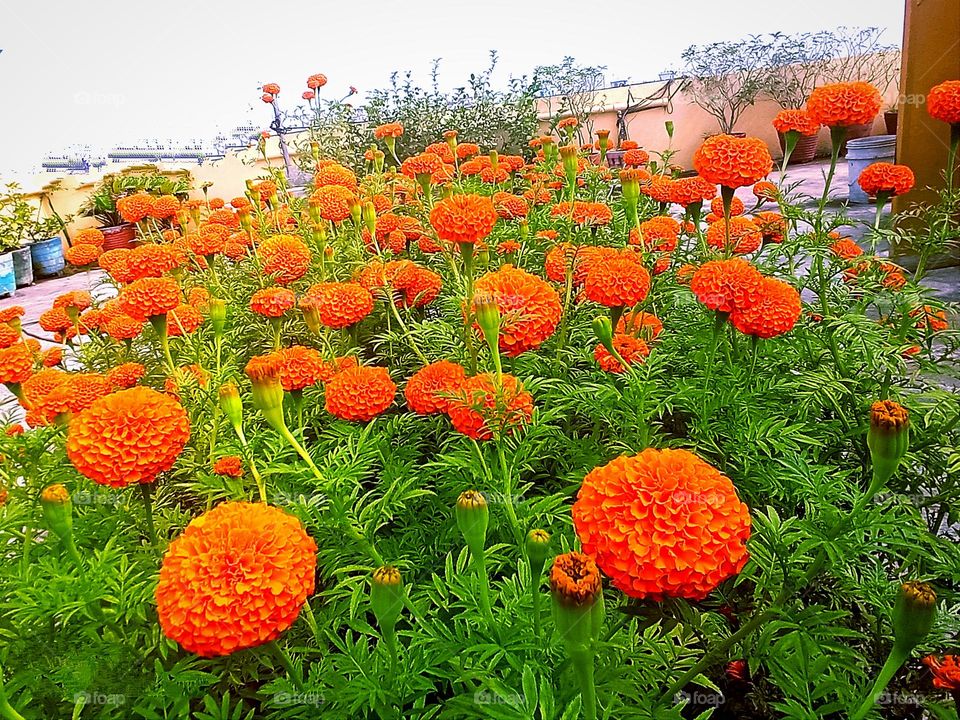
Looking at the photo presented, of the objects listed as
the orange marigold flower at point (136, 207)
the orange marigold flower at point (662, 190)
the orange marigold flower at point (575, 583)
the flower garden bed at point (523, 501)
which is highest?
the orange marigold flower at point (136, 207)

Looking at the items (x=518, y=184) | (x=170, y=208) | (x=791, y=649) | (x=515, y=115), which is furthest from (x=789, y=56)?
(x=791, y=649)

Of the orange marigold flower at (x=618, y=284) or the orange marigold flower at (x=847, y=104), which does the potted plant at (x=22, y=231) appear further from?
the orange marigold flower at (x=847, y=104)

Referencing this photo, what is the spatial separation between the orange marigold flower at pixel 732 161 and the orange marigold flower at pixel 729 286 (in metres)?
0.35

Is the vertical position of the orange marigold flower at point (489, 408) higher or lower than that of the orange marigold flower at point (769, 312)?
lower

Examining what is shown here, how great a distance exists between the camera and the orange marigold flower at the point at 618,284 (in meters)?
0.96

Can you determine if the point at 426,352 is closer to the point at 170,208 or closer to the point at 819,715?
the point at 819,715

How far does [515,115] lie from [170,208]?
413 cm

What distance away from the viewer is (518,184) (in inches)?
100

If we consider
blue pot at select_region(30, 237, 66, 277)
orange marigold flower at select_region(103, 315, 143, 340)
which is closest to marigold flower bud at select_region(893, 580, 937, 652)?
orange marigold flower at select_region(103, 315, 143, 340)

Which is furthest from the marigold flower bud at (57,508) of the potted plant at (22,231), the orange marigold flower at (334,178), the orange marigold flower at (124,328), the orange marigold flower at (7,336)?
the potted plant at (22,231)

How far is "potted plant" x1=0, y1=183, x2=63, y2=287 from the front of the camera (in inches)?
220

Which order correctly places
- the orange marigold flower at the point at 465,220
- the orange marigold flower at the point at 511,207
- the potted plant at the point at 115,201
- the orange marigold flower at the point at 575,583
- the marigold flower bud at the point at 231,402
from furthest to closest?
1. the potted plant at the point at 115,201
2. the orange marigold flower at the point at 511,207
3. the orange marigold flower at the point at 465,220
4. the marigold flower bud at the point at 231,402
5. the orange marigold flower at the point at 575,583

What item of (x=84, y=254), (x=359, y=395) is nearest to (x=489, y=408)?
(x=359, y=395)

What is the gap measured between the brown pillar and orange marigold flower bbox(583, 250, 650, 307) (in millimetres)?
3062
